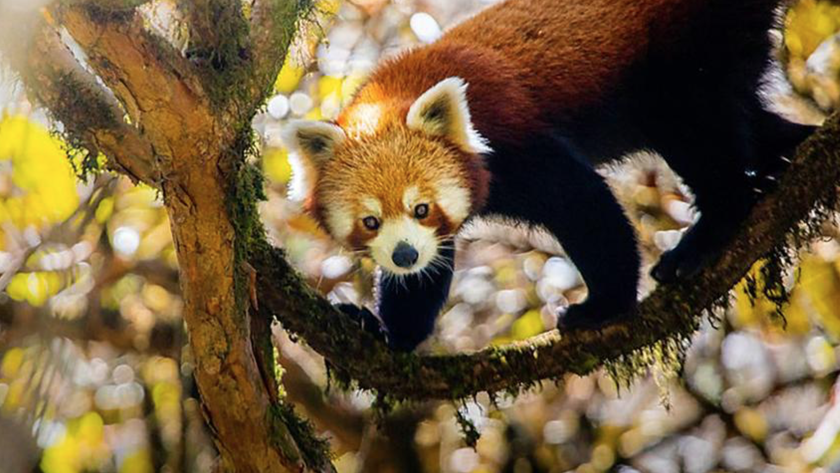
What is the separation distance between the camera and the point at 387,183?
389cm

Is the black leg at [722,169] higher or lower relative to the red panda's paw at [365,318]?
higher

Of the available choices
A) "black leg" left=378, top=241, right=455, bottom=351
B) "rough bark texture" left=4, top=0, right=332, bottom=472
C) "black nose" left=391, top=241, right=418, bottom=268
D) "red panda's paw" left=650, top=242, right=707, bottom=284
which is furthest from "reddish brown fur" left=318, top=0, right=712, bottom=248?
"rough bark texture" left=4, top=0, right=332, bottom=472

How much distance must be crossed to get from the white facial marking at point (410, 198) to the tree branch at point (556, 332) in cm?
50

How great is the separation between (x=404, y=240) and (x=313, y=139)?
1.79ft

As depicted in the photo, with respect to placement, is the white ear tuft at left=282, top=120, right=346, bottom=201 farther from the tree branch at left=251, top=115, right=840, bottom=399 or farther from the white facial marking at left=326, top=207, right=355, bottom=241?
the tree branch at left=251, top=115, right=840, bottom=399

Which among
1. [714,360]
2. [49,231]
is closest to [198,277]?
[49,231]

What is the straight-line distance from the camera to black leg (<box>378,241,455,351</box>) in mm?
4023

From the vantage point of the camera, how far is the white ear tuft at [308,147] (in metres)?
3.91

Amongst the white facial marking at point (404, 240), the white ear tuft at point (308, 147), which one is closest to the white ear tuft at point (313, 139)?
the white ear tuft at point (308, 147)

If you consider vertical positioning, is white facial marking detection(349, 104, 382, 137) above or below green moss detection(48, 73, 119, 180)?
below

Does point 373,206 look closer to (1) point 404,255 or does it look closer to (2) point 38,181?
(1) point 404,255

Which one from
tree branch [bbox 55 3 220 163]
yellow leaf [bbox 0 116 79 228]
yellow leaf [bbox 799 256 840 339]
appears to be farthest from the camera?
yellow leaf [bbox 799 256 840 339]

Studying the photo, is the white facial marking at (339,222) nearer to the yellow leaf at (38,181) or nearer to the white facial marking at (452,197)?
the white facial marking at (452,197)

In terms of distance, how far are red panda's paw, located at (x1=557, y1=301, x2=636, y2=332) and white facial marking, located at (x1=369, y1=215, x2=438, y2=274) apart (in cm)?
52
